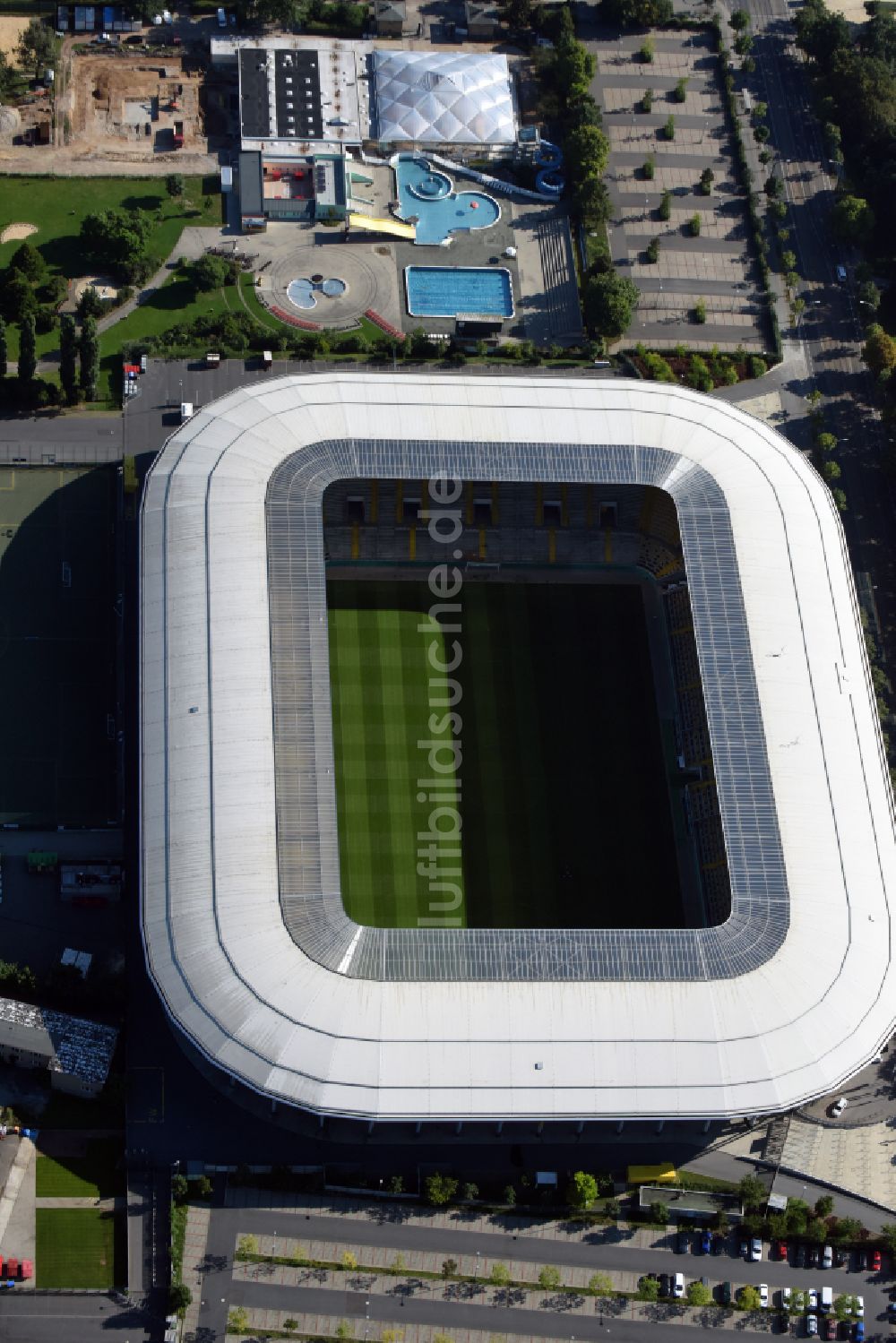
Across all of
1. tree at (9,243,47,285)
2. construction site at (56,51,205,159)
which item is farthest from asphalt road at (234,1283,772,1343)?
construction site at (56,51,205,159)

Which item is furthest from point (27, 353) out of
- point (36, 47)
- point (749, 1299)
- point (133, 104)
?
point (749, 1299)

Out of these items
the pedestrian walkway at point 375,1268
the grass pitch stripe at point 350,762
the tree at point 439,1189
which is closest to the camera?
the pedestrian walkway at point 375,1268

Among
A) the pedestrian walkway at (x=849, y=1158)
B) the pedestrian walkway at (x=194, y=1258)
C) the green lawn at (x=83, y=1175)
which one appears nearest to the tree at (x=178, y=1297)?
the pedestrian walkway at (x=194, y=1258)

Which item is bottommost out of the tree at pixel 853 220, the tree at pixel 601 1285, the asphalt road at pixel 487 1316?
the asphalt road at pixel 487 1316

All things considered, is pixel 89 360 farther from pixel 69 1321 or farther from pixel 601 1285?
pixel 601 1285

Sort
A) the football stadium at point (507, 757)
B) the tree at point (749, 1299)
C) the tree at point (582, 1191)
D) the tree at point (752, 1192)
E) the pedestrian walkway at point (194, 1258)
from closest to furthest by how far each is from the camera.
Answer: the pedestrian walkway at point (194, 1258)
the football stadium at point (507, 757)
the tree at point (749, 1299)
the tree at point (582, 1191)
the tree at point (752, 1192)

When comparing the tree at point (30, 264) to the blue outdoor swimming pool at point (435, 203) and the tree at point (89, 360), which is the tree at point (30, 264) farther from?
the blue outdoor swimming pool at point (435, 203)
